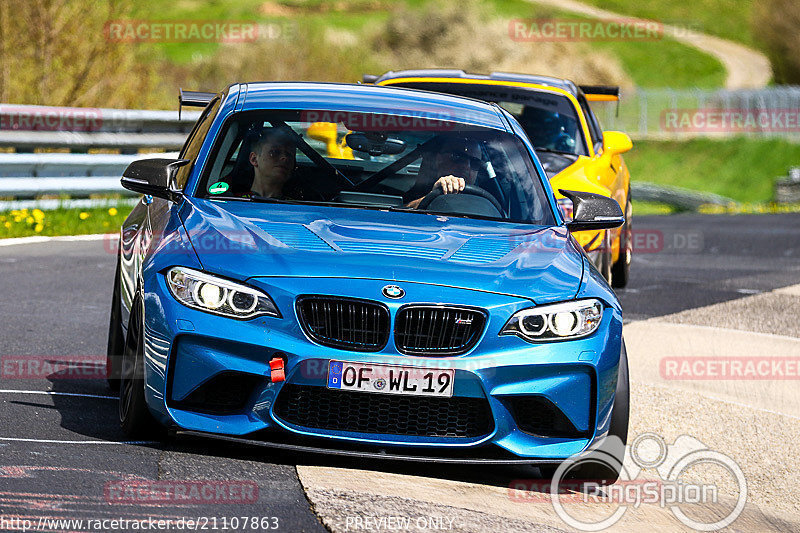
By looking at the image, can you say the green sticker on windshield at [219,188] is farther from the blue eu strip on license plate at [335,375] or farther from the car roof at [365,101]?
the blue eu strip on license plate at [335,375]

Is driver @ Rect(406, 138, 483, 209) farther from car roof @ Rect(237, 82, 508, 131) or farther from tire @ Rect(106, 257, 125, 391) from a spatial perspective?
tire @ Rect(106, 257, 125, 391)

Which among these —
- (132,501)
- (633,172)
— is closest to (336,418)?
(132,501)

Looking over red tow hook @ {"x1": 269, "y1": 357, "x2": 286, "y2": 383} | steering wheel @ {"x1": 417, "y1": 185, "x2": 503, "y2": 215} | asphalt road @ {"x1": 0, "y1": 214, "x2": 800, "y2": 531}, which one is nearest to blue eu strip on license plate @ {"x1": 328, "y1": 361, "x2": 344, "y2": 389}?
red tow hook @ {"x1": 269, "y1": 357, "x2": 286, "y2": 383}

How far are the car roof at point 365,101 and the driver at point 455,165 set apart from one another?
7.4 inches

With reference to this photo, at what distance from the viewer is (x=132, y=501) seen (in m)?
4.82

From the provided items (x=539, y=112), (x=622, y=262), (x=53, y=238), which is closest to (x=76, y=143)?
(x=53, y=238)

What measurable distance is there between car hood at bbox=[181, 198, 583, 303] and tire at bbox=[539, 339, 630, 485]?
468 millimetres

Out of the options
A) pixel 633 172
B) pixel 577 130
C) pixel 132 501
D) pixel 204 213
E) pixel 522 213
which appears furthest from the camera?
pixel 633 172

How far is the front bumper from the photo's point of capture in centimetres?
524

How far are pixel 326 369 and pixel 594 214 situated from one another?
6.62 ft

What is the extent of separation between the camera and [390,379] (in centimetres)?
526

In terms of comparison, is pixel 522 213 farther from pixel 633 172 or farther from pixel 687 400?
pixel 633 172

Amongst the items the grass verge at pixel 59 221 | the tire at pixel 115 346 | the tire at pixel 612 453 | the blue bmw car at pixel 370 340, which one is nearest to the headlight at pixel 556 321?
the blue bmw car at pixel 370 340

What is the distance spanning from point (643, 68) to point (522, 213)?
80158mm
